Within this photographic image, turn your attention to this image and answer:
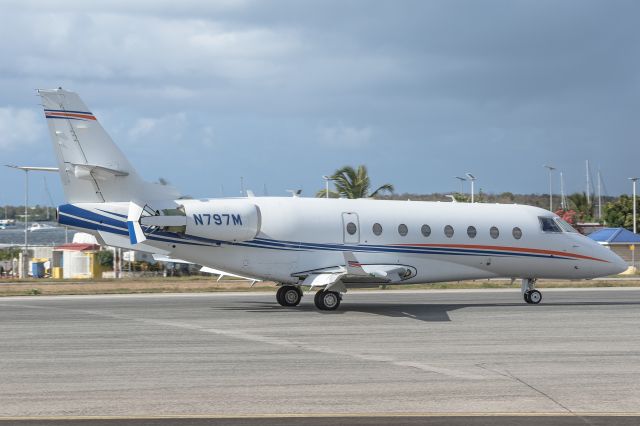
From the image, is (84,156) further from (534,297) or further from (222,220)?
(534,297)

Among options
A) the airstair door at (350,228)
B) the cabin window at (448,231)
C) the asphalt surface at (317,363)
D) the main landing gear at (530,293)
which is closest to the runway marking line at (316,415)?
the asphalt surface at (317,363)

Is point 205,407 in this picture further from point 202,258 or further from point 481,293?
point 481,293

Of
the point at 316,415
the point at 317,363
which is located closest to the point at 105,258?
the point at 317,363

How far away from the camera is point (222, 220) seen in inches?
1017

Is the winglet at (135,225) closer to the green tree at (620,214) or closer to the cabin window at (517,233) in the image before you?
the cabin window at (517,233)

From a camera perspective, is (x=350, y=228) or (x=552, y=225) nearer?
(x=350, y=228)

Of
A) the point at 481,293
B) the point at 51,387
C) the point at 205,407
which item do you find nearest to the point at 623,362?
the point at 205,407

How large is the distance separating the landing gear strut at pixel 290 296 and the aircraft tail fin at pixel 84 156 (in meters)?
5.16

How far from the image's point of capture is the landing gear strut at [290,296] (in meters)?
28.2

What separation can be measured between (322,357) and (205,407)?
5078 millimetres

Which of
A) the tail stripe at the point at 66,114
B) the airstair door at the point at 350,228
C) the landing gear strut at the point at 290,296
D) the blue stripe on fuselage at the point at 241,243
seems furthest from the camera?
the landing gear strut at the point at 290,296

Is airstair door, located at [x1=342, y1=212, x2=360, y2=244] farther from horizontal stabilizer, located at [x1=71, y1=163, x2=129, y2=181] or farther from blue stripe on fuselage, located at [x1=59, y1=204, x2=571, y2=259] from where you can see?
horizontal stabilizer, located at [x1=71, y1=163, x2=129, y2=181]

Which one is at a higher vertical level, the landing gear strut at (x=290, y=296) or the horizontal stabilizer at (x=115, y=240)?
the horizontal stabilizer at (x=115, y=240)

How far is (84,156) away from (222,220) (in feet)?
13.4
